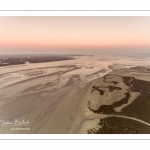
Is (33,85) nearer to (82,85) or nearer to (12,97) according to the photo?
(12,97)
